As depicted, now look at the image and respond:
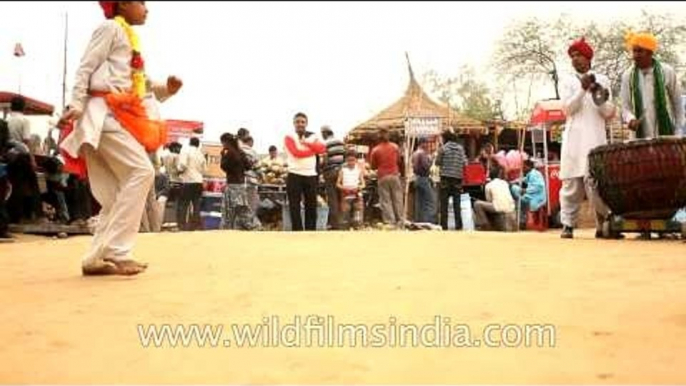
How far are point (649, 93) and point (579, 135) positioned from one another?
2.28 ft

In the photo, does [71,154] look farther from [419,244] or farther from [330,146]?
[330,146]

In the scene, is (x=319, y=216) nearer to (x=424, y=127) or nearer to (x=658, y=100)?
(x=424, y=127)

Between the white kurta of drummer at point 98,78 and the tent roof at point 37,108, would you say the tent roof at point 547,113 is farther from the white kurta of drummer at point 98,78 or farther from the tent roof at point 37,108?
the white kurta of drummer at point 98,78

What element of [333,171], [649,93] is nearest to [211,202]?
[333,171]

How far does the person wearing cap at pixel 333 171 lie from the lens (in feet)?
38.3

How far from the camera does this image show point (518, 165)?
1574cm

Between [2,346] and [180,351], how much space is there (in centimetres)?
65

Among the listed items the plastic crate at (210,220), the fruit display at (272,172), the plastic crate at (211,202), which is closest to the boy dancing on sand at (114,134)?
the plastic crate at (210,220)

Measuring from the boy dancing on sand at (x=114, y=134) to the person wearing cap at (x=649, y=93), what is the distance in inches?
175

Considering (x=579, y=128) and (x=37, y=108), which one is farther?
(x=37, y=108)

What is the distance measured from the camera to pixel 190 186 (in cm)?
1180

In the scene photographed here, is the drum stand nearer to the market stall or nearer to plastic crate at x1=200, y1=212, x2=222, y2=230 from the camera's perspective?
plastic crate at x1=200, y1=212, x2=222, y2=230

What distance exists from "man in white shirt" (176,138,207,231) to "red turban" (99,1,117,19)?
22.7ft

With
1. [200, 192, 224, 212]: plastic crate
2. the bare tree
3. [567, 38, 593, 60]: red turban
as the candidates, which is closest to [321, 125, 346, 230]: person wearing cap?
[200, 192, 224, 212]: plastic crate
